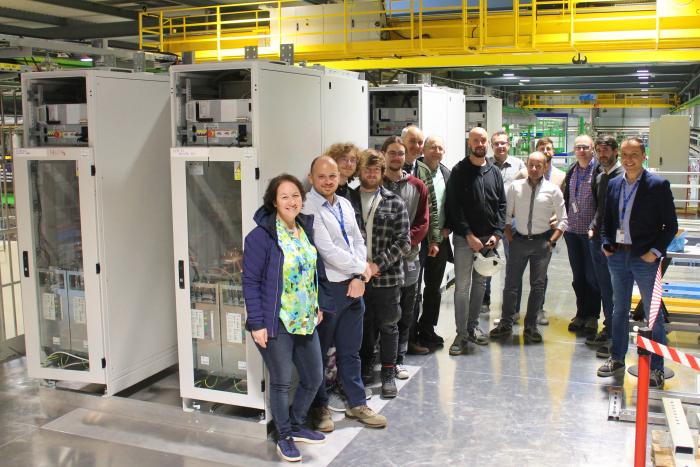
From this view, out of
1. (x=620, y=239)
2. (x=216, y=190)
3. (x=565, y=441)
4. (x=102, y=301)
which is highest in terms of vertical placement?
(x=216, y=190)

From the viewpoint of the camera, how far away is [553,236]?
5.96m

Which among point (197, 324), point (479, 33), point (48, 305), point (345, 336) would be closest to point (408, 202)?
point (345, 336)

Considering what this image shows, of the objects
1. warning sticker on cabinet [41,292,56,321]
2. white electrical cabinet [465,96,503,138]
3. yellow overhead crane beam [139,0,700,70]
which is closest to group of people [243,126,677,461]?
yellow overhead crane beam [139,0,700,70]

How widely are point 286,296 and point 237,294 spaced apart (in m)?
0.80

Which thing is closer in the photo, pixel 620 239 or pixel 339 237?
pixel 339 237

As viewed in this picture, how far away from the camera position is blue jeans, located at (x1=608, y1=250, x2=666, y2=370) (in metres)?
4.85

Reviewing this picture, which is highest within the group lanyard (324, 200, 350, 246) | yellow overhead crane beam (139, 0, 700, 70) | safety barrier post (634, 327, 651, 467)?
yellow overhead crane beam (139, 0, 700, 70)

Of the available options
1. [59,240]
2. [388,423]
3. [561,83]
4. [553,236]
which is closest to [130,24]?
[59,240]

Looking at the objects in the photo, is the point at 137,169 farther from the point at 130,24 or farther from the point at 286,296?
the point at 130,24

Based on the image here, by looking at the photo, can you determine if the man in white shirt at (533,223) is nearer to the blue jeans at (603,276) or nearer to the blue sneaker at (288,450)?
the blue jeans at (603,276)

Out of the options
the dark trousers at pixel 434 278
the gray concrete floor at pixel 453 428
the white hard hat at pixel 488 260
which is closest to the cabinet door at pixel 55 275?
the gray concrete floor at pixel 453 428

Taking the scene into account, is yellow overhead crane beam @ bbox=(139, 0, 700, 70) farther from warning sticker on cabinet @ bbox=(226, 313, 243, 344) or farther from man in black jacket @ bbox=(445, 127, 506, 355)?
warning sticker on cabinet @ bbox=(226, 313, 243, 344)

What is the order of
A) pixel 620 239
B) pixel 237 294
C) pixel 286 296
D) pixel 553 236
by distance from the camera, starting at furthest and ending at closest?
pixel 553 236 → pixel 620 239 → pixel 237 294 → pixel 286 296

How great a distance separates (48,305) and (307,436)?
2.27 m
